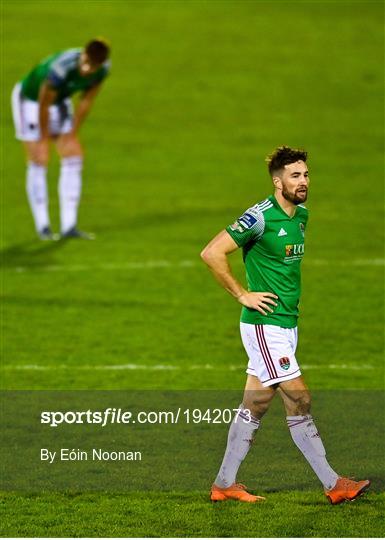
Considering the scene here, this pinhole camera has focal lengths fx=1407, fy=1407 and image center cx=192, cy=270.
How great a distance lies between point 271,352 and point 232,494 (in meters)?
1.07

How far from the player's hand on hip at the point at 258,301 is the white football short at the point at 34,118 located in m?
11.7

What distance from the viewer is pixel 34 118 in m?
20.7

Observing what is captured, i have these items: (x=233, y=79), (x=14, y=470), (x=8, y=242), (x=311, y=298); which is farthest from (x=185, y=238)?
(x=233, y=79)

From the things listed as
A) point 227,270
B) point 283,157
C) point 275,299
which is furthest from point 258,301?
point 283,157

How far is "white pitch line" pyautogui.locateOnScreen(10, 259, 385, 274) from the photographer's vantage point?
19.3 m

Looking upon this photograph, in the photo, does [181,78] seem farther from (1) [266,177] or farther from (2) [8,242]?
(2) [8,242]

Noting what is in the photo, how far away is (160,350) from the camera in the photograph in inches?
591

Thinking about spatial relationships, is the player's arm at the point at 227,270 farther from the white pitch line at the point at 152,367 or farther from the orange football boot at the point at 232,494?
the white pitch line at the point at 152,367

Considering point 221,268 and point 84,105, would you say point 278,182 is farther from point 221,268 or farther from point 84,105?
point 84,105

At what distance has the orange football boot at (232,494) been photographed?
32.1 feet

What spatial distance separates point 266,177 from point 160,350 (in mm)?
13385

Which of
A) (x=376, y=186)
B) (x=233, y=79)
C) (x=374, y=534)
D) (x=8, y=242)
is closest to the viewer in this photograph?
(x=374, y=534)

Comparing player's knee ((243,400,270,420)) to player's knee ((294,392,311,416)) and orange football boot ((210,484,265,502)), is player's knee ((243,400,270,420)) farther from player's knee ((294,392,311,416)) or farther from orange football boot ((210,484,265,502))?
orange football boot ((210,484,265,502))

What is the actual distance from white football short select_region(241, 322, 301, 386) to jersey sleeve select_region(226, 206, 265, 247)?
0.62 m
